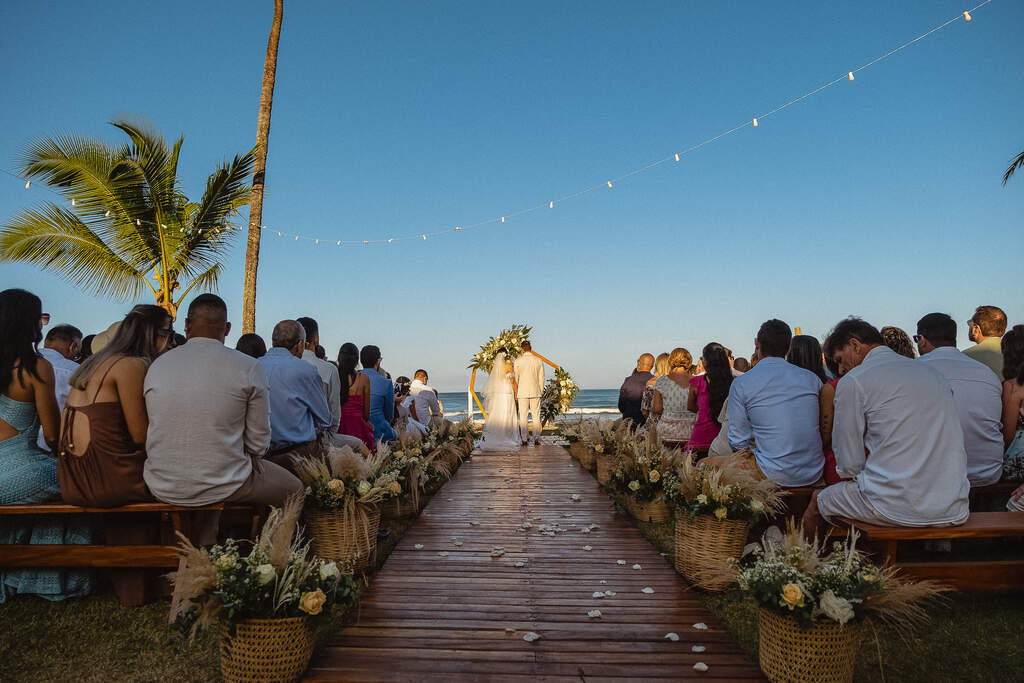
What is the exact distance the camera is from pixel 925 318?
4.73m

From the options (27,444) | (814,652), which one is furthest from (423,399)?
(814,652)

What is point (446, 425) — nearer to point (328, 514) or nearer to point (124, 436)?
point (328, 514)

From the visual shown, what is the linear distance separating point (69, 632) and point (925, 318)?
5750mm

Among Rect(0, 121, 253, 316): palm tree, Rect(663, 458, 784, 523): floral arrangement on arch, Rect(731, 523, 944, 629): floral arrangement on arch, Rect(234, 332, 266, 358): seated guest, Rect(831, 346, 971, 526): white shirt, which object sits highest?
Rect(0, 121, 253, 316): palm tree

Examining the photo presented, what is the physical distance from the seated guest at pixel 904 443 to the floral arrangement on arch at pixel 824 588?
607mm

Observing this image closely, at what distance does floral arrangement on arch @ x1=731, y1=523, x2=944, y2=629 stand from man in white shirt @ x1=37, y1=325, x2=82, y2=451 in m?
4.59

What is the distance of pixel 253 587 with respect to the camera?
2.64 meters

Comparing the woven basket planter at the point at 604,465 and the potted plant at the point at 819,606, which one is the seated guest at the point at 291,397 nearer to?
the potted plant at the point at 819,606

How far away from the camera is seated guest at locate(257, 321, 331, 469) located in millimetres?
5113

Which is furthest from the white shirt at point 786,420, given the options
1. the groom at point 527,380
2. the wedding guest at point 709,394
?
the groom at point 527,380

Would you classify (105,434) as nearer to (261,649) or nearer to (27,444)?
(27,444)

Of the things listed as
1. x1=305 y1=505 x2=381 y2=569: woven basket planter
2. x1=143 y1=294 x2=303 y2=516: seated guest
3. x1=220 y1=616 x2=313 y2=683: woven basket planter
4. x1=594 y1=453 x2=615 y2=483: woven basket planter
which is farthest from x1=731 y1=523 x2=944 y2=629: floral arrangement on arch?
x1=594 y1=453 x2=615 y2=483: woven basket planter

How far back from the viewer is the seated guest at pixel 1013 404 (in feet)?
14.5

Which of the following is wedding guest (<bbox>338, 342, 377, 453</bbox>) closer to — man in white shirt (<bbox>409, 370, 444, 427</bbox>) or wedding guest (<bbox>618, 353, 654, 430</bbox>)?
man in white shirt (<bbox>409, 370, 444, 427</bbox>)
